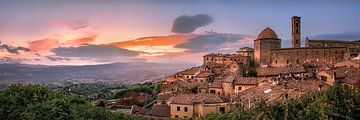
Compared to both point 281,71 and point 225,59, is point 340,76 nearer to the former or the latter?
point 281,71

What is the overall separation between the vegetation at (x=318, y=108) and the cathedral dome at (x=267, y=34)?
1920 inches

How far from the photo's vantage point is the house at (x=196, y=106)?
117ft

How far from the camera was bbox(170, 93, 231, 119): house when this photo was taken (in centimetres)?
3570

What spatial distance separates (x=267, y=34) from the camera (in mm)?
70250

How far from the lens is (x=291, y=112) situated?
20281 millimetres

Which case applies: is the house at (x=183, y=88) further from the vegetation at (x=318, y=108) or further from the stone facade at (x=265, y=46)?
the vegetation at (x=318, y=108)

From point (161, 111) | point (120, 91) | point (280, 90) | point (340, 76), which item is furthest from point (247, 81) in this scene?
point (120, 91)

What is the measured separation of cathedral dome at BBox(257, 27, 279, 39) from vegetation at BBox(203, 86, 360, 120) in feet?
160

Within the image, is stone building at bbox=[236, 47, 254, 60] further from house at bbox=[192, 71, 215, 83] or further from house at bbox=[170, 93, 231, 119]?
house at bbox=[170, 93, 231, 119]

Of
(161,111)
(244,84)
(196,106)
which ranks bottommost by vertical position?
(161,111)

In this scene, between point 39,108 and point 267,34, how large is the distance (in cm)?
5084

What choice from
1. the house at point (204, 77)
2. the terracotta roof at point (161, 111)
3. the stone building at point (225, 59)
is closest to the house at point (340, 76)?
the house at point (204, 77)

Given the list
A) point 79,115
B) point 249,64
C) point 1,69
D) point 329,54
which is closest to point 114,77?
point 1,69

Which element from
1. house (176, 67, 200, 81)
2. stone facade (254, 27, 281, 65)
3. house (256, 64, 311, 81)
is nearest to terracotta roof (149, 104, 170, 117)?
house (256, 64, 311, 81)
